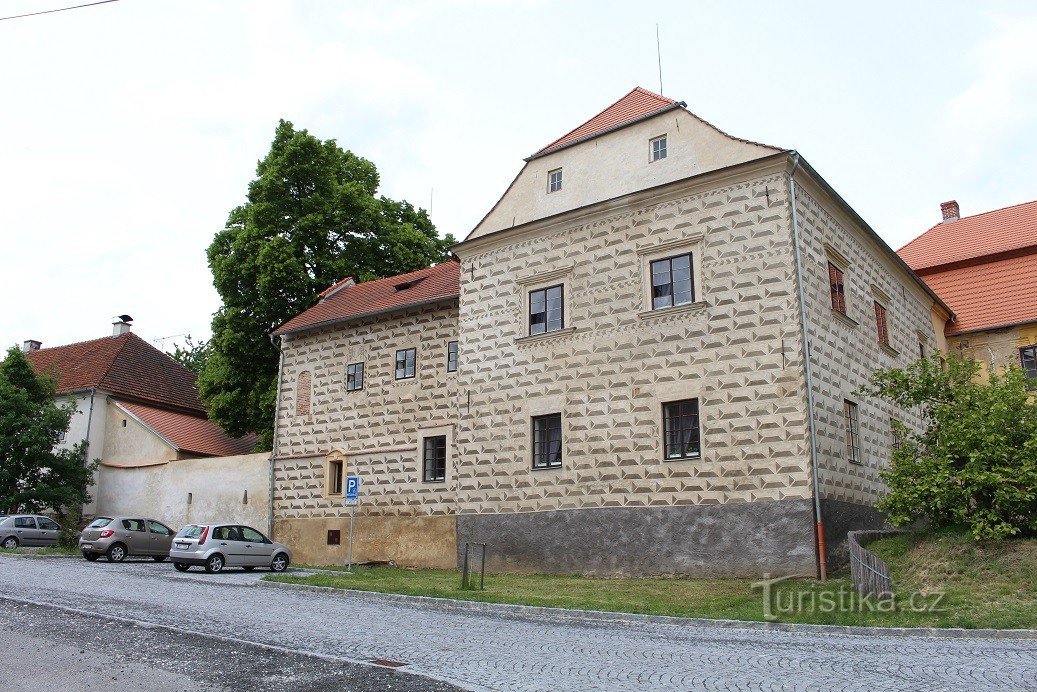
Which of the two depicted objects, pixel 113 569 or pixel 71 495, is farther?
pixel 71 495

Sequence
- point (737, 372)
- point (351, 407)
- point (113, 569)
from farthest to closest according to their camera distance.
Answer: point (351, 407) → point (113, 569) → point (737, 372)

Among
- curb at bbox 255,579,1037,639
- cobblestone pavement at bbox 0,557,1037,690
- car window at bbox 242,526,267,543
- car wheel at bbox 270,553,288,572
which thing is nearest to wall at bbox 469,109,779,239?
car window at bbox 242,526,267,543

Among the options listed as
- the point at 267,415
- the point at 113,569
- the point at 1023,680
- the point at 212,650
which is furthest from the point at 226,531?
the point at 1023,680

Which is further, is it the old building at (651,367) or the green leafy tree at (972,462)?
the old building at (651,367)

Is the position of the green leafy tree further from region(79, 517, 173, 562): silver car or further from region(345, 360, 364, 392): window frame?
region(79, 517, 173, 562): silver car

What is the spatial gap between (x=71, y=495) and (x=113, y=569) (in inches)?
533

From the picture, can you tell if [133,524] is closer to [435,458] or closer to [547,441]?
[435,458]

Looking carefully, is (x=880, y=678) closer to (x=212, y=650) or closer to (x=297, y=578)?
(x=212, y=650)

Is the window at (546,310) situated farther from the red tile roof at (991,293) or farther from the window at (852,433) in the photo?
the red tile roof at (991,293)

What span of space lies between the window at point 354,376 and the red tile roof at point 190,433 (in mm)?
10861

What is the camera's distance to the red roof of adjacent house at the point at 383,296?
27625 millimetres

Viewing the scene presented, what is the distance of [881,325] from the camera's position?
958 inches

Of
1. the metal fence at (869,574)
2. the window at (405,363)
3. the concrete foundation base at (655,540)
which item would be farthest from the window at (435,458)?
the metal fence at (869,574)

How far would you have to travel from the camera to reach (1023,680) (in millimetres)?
8438
